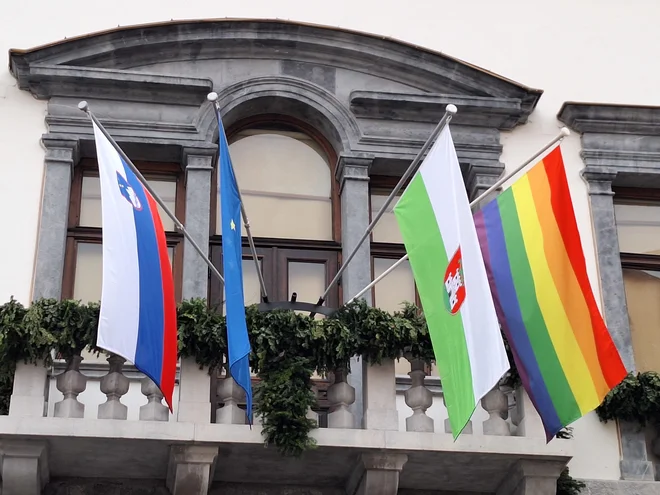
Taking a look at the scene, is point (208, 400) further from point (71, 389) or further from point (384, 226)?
point (384, 226)

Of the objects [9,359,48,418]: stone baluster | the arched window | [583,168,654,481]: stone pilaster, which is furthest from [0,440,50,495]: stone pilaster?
[583,168,654,481]: stone pilaster

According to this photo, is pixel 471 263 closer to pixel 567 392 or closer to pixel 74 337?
pixel 567 392

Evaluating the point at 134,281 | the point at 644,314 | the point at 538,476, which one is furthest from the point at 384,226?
the point at 134,281

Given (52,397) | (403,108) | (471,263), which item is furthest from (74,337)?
(403,108)

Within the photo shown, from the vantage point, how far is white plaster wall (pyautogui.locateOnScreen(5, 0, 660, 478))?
13992mm

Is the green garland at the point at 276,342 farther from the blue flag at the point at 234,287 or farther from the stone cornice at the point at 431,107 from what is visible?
the stone cornice at the point at 431,107

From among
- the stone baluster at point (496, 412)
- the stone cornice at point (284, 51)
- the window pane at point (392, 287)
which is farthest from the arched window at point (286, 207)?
the stone baluster at point (496, 412)

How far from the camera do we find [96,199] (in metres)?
13.5

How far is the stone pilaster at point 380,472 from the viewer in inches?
445

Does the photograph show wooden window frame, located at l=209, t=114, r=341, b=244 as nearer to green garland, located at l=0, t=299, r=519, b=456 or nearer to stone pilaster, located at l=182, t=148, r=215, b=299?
stone pilaster, located at l=182, t=148, r=215, b=299

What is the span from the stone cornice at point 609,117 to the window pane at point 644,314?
141 cm

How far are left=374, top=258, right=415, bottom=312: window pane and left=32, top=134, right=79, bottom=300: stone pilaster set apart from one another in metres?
2.83

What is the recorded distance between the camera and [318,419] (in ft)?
40.0

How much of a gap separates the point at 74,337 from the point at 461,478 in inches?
128
